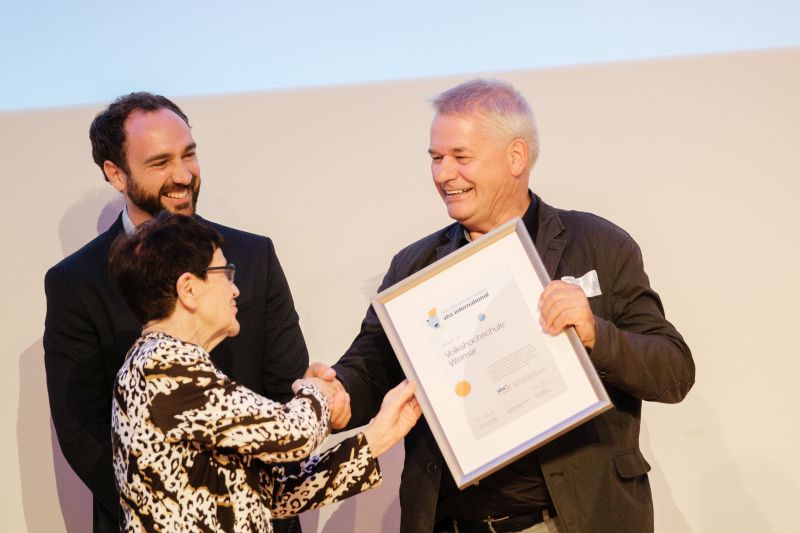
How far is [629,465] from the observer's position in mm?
2203

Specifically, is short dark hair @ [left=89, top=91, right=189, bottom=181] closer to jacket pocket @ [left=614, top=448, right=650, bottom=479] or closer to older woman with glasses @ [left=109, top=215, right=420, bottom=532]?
older woman with glasses @ [left=109, top=215, right=420, bottom=532]

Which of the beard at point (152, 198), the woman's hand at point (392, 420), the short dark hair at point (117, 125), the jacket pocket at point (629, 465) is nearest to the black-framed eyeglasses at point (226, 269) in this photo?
the woman's hand at point (392, 420)

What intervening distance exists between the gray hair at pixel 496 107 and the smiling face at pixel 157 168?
0.66 meters

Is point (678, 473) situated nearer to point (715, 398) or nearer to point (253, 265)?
point (715, 398)

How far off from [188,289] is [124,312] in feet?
1.95

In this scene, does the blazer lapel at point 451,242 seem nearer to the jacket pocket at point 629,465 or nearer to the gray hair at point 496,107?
the gray hair at point 496,107

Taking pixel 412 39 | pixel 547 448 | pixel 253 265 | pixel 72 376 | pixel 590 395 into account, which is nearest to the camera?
pixel 590 395

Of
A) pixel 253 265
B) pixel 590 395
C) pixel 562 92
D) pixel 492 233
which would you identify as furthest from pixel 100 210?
pixel 590 395

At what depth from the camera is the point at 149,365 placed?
6.17 feet

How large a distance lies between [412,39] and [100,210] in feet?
4.09

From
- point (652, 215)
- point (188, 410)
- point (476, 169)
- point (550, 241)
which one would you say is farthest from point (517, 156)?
point (652, 215)

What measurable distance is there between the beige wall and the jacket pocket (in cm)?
143

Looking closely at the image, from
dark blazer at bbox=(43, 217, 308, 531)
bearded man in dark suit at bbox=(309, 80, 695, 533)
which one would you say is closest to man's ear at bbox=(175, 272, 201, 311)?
bearded man in dark suit at bbox=(309, 80, 695, 533)

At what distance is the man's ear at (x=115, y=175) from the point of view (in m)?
2.60
